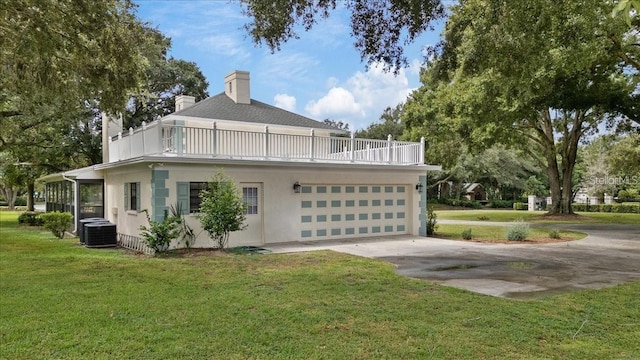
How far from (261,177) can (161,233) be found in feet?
11.0

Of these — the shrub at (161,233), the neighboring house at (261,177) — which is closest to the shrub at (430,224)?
the neighboring house at (261,177)

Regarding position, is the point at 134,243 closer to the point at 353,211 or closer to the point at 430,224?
the point at 353,211

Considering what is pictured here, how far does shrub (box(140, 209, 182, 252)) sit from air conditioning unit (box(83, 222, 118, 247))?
262 cm

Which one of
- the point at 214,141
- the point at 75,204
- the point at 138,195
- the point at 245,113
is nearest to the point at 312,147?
the point at 214,141

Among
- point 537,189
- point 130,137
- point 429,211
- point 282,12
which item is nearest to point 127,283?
point 282,12

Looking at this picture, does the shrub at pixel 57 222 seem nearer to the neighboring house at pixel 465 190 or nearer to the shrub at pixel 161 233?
the shrub at pixel 161 233

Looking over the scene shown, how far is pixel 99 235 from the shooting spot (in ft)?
43.4

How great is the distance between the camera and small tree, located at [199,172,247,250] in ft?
37.1

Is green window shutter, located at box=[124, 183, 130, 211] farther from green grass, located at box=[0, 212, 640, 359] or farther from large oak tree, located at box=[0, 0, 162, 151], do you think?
green grass, located at box=[0, 212, 640, 359]

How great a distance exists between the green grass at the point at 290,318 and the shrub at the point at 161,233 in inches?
98.5

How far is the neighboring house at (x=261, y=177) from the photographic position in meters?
12.0

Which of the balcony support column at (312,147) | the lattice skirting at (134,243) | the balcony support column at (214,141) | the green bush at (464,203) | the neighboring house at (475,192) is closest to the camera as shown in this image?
the lattice skirting at (134,243)

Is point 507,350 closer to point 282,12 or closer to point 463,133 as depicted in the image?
point 282,12

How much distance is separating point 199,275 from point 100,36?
16.8 feet
